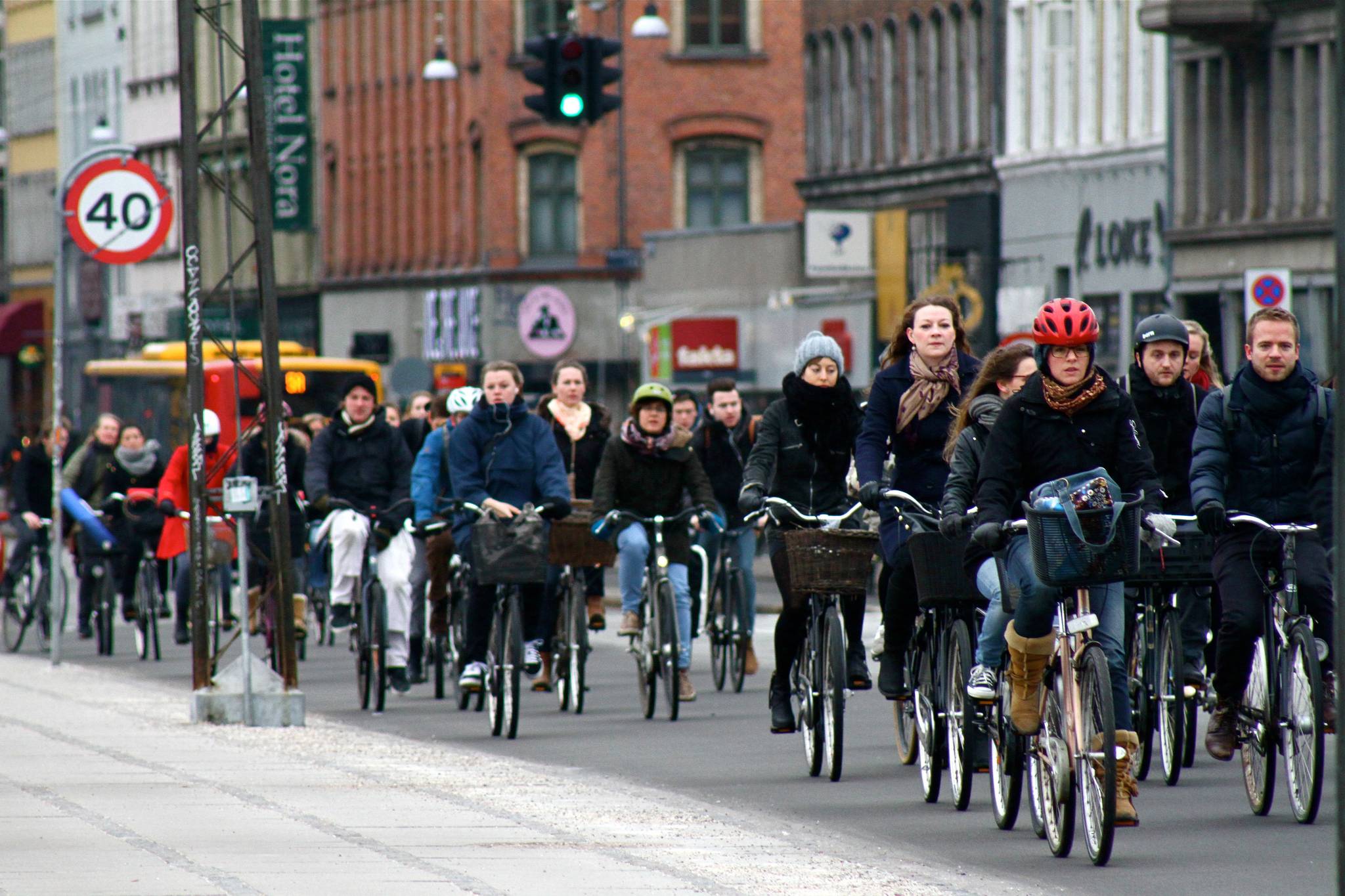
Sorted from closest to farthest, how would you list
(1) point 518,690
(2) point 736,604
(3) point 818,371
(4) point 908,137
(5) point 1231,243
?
(3) point 818,371 < (1) point 518,690 < (2) point 736,604 < (5) point 1231,243 < (4) point 908,137

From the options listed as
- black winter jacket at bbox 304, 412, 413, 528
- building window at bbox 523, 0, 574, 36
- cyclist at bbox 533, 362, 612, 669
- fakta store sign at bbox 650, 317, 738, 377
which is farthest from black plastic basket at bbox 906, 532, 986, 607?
building window at bbox 523, 0, 574, 36

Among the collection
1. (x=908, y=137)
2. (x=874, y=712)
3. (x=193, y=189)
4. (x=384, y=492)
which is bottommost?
(x=874, y=712)

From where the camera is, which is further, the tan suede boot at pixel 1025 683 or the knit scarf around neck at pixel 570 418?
the knit scarf around neck at pixel 570 418

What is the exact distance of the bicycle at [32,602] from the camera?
81.7 ft

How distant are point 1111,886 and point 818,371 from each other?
189 inches

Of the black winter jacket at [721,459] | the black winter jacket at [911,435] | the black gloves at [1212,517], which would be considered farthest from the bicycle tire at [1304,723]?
the black winter jacket at [721,459]

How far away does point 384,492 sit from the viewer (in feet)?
62.6

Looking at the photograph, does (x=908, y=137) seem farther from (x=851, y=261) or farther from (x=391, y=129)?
(x=391, y=129)

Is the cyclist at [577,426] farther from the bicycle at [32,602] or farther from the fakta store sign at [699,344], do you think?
the fakta store sign at [699,344]

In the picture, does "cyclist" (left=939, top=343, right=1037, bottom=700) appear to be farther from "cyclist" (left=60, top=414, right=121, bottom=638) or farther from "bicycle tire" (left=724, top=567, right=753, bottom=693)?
"cyclist" (left=60, top=414, right=121, bottom=638)

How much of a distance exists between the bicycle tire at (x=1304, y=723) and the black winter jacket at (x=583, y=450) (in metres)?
8.83

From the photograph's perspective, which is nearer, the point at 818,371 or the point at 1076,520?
the point at 1076,520

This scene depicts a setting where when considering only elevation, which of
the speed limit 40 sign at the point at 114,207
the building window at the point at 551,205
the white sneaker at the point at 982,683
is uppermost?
the building window at the point at 551,205

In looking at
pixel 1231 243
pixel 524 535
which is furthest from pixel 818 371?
pixel 1231 243
